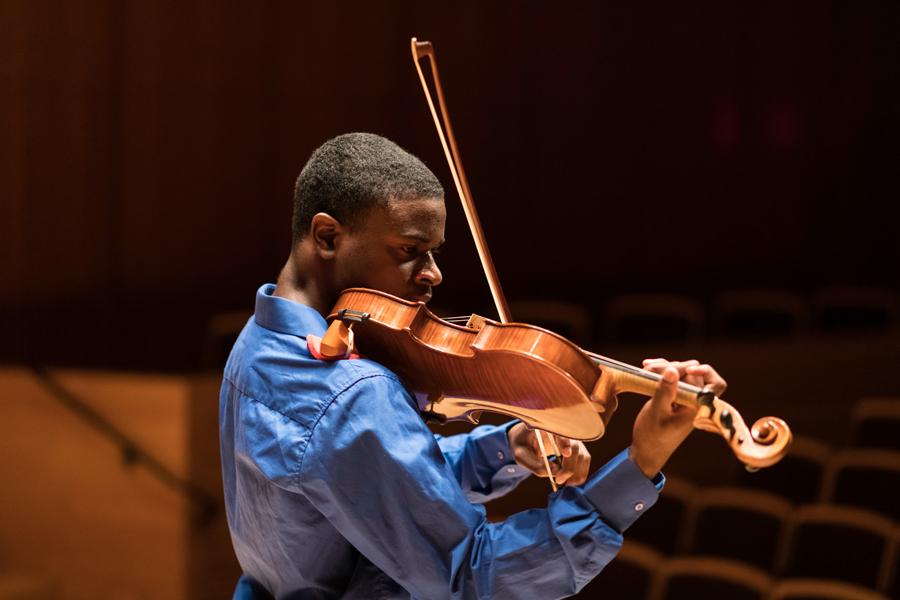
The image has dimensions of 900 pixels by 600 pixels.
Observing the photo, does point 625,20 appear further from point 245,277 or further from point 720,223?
point 245,277

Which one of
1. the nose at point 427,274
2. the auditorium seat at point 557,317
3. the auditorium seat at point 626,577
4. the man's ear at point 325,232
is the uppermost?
the man's ear at point 325,232

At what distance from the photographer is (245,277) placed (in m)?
2.78

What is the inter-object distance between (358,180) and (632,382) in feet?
0.78

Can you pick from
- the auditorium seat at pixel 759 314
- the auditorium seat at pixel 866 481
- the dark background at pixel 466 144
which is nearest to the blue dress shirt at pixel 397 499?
the auditorium seat at pixel 866 481

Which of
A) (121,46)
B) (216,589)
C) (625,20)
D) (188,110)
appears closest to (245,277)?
(188,110)

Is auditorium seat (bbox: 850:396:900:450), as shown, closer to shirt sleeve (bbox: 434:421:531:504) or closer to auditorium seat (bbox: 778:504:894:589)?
auditorium seat (bbox: 778:504:894:589)

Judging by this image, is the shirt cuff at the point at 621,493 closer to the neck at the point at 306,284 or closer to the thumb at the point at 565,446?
the thumb at the point at 565,446

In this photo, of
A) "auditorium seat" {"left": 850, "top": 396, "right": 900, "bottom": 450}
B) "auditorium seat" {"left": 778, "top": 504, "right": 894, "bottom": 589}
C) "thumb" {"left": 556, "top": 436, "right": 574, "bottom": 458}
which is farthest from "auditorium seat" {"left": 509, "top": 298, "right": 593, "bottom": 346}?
"thumb" {"left": 556, "top": 436, "right": 574, "bottom": 458}

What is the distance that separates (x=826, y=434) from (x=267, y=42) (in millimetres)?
1660

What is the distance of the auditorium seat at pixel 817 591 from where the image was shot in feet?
5.87

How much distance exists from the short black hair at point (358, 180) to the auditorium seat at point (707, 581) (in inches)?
50.8

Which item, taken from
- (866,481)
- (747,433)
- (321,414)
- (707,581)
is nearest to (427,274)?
(321,414)

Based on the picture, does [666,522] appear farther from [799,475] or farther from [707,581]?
Result: [799,475]

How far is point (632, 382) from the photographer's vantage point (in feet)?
2.27
